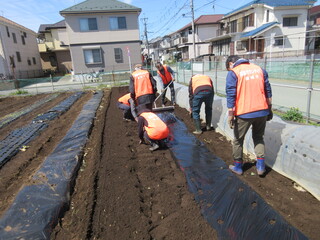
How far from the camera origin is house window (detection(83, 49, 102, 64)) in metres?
22.3

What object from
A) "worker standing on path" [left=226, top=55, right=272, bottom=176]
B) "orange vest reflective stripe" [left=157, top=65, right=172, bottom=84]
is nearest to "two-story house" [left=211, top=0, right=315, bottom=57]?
"orange vest reflective stripe" [left=157, top=65, right=172, bottom=84]

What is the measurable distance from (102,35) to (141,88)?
62.8 ft

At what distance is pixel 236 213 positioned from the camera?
2.58 metres

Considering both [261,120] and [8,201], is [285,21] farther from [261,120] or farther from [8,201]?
[8,201]

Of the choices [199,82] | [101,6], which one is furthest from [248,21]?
[199,82]

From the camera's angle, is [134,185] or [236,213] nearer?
[236,213]

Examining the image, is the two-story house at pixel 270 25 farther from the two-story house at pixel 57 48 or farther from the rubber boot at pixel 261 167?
the rubber boot at pixel 261 167

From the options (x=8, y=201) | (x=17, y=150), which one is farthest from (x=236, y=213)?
(x=17, y=150)

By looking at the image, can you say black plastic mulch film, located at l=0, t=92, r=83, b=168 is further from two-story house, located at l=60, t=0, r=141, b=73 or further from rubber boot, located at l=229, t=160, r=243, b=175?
two-story house, located at l=60, t=0, r=141, b=73

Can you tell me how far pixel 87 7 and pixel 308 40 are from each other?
2262 centimetres

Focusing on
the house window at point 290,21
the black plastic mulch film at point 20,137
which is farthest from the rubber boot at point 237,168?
the house window at point 290,21

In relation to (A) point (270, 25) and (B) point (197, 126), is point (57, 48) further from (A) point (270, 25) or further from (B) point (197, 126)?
(B) point (197, 126)

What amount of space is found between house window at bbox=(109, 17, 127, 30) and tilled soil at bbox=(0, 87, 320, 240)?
19.7m

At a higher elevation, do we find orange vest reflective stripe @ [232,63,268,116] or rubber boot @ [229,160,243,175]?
orange vest reflective stripe @ [232,63,268,116]
